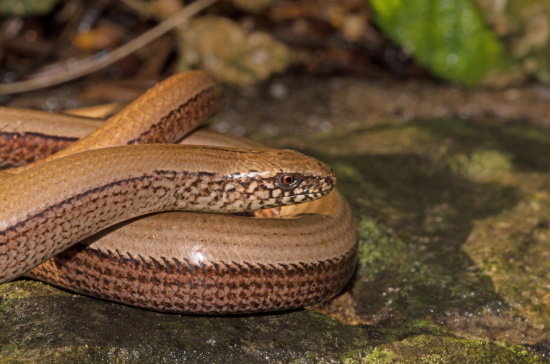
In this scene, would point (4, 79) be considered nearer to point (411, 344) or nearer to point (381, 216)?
point (381, 216)

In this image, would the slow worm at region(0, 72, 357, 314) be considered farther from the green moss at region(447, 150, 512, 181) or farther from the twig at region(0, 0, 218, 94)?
the twig at region(0, 0, 218, 94)

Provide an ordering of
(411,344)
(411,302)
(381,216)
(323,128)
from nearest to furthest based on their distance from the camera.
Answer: (411,344)
(411,302)
(381,216)
(323,128)

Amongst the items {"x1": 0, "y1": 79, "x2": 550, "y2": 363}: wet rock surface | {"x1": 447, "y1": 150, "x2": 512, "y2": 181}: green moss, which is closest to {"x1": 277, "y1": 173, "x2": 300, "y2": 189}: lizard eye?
{"x1": 0, "y1": 79, "x2": 550, "y2": 363}: wet rock surface

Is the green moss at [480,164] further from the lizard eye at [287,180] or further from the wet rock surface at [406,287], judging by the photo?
the lizard eye at [287,180]

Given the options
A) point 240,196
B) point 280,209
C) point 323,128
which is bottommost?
point 323,128

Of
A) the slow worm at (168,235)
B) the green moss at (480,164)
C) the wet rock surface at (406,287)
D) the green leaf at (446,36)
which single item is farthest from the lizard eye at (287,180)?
the green leaf at (446,36)

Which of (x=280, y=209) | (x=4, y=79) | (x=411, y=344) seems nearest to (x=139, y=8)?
(x=4, y=79)
